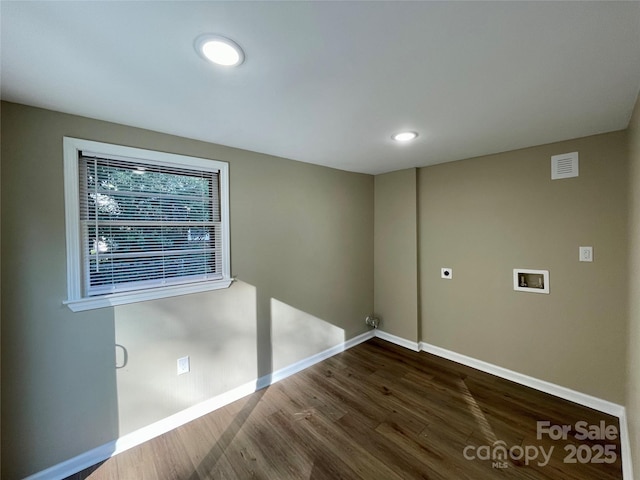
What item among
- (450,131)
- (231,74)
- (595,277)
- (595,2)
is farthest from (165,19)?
(595,277)

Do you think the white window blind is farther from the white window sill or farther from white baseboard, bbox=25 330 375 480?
white baseboard, bbox=25 330 375 480

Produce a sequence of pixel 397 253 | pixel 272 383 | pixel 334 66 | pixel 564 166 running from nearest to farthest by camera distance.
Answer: pixel 334 66
pixel 564 166
pixel 272 383
pixel 397 253

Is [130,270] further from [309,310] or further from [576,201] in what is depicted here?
[576,201]

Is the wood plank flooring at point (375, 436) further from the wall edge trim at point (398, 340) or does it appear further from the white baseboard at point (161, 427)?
the wall edge trim at point (398, 340)

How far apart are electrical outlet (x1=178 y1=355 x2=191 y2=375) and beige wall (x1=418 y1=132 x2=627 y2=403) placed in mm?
2653

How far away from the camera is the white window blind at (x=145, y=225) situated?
5.76ft

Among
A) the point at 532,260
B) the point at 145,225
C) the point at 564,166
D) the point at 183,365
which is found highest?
the point at 564,166

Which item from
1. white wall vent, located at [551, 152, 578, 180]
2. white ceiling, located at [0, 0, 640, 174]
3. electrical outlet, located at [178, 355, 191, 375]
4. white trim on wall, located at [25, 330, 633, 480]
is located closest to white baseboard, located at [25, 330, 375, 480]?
white trim on wall, located at [25, 330, 633, 480]

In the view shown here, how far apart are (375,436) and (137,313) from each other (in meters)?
1.99

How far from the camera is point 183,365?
2.09 m

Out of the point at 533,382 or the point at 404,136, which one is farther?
the point at 533,382

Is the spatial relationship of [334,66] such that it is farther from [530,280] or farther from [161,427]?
[161,427]

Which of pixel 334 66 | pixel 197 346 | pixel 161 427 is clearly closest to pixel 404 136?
pixel 334 66

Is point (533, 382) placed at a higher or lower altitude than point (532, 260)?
lower
